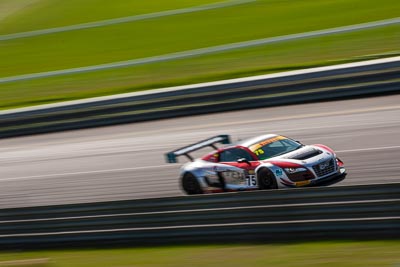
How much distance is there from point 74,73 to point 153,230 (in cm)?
1420

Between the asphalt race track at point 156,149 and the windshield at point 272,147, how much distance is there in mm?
1081

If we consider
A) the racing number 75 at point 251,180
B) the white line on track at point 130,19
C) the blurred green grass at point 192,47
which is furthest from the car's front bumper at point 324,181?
the white line on track at point 130,19

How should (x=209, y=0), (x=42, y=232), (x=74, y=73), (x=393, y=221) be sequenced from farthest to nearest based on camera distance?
(x=209, y=0)
(x=74, y=73)
(x=42, y=232)
(x=393, y=221)

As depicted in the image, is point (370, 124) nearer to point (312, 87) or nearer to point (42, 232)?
point (312, 87)

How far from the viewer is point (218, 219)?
36.4ft

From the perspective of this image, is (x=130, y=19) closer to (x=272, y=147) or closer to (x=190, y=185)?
(x=190, y=185)

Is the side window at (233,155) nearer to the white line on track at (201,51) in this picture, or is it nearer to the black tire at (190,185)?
the black tire at (190,185)

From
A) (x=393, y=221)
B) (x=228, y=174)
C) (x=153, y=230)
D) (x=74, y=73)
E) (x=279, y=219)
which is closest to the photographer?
(x=393, y=221)

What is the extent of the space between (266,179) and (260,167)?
0.71 feet

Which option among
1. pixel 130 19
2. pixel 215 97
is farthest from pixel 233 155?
pixel 130 19

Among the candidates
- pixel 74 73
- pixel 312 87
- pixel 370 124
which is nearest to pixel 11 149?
pixel 74 73

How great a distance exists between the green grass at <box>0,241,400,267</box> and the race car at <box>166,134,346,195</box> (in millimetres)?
1925

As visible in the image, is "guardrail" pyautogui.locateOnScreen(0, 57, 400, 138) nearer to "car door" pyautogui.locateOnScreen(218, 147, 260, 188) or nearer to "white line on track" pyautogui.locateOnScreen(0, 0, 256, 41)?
"car door" pyautogui.locateOnScreen(218, 147, 260, 188)

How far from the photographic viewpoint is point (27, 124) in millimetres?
21969
